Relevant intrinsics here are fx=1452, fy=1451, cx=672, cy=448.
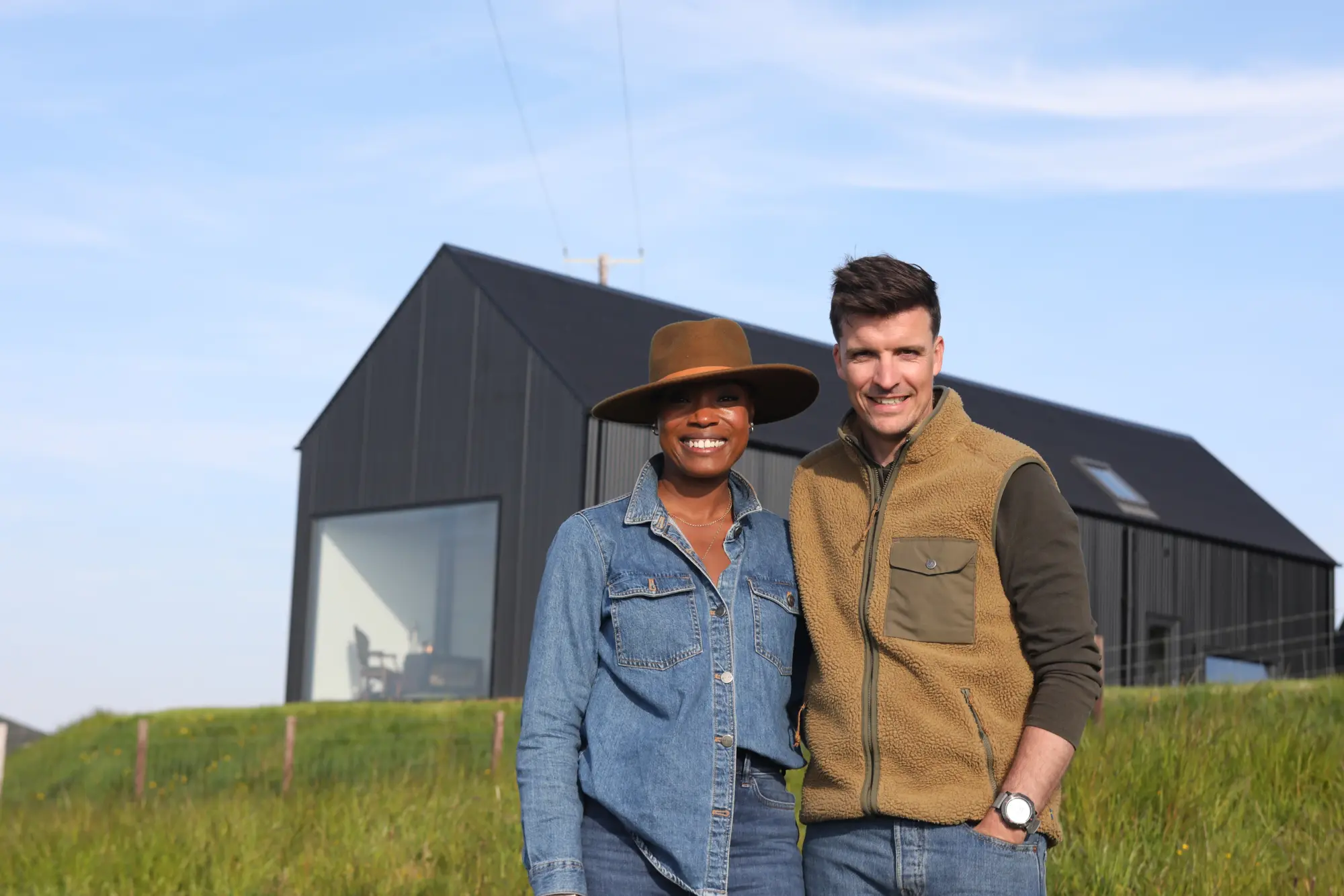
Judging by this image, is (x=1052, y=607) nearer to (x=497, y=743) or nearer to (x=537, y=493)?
(x=497, y=743)

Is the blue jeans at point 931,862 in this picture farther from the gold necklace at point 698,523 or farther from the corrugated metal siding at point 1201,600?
the corrugated metal siding at point 1201,600

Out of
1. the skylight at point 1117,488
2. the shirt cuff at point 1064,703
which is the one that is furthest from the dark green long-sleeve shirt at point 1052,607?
the skylight at point 1117,488

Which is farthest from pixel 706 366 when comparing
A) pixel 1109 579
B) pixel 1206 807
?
pixel 1109 579

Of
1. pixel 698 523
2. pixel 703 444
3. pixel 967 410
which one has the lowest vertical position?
pixel 698 523

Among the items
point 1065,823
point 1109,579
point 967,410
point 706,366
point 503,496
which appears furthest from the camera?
point 967,410

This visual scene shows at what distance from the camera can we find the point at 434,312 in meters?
23.1

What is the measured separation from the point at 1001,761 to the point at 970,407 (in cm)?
2460

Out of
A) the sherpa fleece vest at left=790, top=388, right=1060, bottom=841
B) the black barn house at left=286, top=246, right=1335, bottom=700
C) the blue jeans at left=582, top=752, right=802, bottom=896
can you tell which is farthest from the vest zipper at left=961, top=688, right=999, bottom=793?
the black barn house at left=286, top=246, right=1335, bottom=700

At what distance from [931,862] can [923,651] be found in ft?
1.45

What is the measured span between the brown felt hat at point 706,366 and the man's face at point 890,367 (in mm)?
231

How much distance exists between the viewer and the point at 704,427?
362 centimetres

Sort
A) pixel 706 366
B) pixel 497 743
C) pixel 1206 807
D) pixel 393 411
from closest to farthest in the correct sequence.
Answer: pixel 706 366, pixel 1206 807, pixel 497 743, pixel 393 411

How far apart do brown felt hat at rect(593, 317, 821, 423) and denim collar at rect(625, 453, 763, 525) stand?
15 centimetres

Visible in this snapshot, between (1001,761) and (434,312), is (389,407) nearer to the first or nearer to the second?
(434,312)
